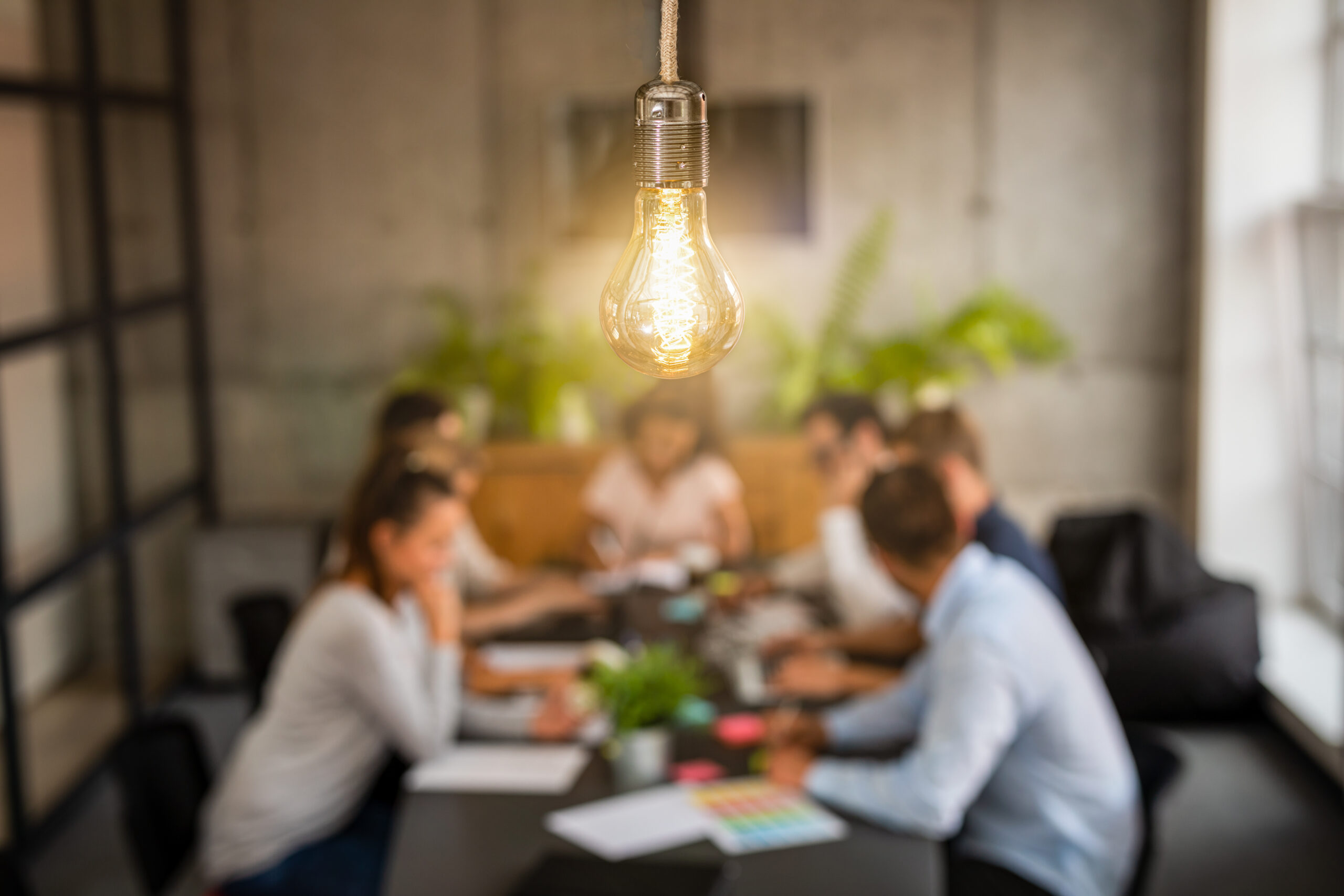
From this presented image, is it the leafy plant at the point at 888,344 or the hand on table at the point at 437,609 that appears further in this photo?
the leafy plant at the point at 888,344

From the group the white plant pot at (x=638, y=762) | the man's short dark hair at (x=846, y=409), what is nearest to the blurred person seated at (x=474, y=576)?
the man's short dark hair at (x=846, y=409)

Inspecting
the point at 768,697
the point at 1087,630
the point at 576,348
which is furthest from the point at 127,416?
the point at 1087,630

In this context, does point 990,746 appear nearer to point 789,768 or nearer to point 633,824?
point 789,768

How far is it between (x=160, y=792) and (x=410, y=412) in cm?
187

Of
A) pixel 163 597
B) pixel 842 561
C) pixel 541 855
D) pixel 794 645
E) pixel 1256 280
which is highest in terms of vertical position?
pixel 1256 280

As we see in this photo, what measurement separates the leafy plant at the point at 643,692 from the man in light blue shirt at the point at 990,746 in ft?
1.02

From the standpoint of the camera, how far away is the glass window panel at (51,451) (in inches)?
201

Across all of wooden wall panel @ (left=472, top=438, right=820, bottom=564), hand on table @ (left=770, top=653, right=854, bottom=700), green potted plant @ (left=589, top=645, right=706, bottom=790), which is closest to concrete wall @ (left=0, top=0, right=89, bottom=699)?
wooden wall panel @ (left=472, top=438, right=820, bottom=564)

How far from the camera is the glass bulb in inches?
72.5

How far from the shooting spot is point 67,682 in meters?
5.38

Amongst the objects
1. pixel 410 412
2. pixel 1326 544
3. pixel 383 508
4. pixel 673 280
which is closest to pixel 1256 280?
pixel 1326 544

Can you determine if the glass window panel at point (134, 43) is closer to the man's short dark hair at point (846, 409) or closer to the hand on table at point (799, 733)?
the man's short dark hair at point (846, 409)

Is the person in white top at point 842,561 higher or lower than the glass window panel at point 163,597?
higher

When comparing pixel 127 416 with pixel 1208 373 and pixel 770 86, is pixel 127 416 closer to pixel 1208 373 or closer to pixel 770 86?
pixel 770 86
